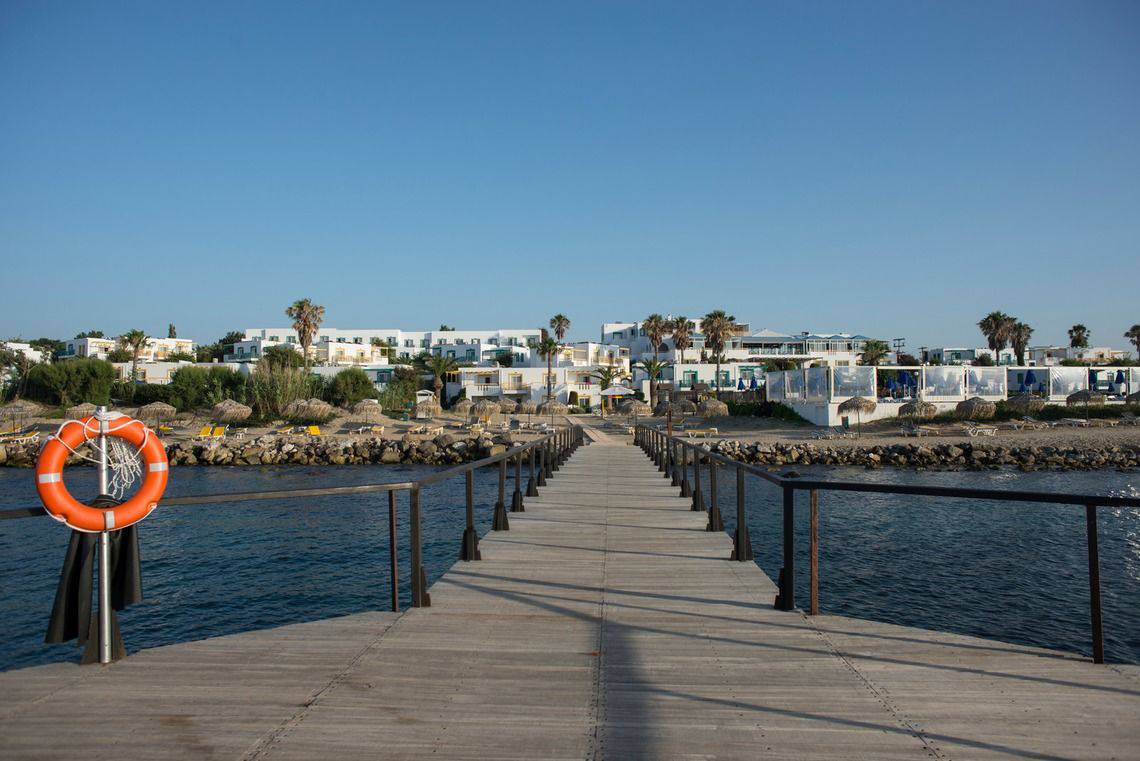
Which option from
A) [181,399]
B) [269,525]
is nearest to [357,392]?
[181,399]

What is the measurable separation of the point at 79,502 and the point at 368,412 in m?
49.2

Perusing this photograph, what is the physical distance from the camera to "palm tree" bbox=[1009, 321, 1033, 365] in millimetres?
75250

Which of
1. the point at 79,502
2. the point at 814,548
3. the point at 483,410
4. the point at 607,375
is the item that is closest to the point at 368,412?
the point at 483,410

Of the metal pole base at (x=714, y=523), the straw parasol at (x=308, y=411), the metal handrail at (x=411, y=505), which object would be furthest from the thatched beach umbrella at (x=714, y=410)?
the metal pole base at (x=714, y=523)

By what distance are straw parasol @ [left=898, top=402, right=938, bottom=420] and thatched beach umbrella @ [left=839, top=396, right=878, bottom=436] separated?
2.04 m

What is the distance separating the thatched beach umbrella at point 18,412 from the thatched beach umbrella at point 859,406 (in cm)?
5455

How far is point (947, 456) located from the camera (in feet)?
114

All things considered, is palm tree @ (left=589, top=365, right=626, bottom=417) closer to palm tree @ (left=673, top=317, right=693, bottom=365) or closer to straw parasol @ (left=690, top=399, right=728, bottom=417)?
palm tree @ (left=673, top=317, right=693, bottom=365)

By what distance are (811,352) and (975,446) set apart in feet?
138

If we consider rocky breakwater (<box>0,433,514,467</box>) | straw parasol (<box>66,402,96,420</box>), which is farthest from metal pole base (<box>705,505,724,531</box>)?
straw parasol (<box>66,402,96,420</box>)

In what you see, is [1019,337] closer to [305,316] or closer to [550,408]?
[550,408]

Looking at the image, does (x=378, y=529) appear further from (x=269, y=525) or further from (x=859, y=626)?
(x=859, y=626)

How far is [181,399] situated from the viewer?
55.4 m

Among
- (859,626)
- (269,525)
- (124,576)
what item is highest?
(124,576)
